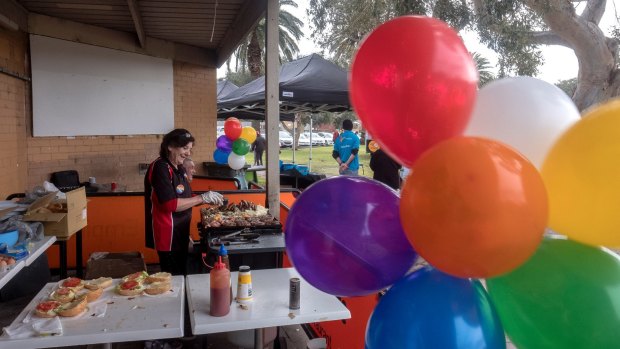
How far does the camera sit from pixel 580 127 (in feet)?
4.17

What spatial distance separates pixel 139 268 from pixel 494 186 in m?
3.60

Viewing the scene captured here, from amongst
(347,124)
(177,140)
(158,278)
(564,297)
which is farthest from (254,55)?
(564,297)

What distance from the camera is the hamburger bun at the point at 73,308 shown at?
2406 millimetres

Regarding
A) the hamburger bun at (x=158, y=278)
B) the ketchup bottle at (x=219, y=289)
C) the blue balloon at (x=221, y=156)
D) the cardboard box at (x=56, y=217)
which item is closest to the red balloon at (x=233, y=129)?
the blue balloon at (x=221, y=156)

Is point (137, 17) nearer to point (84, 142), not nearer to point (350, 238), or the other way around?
point (84, 142)

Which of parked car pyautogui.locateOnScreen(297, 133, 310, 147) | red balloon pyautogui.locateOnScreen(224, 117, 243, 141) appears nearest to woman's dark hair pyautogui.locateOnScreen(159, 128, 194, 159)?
red balloon pyautogui.locateOnScreen(224, 117, 243, 141)

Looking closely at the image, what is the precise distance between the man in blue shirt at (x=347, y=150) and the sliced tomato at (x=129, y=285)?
273 inches

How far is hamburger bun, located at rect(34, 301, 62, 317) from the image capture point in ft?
7.88

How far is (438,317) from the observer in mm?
1362

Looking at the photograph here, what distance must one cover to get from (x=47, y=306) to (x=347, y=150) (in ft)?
25.0

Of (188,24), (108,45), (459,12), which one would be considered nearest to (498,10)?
(459,12)

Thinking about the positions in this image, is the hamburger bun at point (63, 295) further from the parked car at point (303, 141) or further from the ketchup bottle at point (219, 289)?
the parked car at point (303, 141)

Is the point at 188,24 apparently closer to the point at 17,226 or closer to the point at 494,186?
the point at 17,226

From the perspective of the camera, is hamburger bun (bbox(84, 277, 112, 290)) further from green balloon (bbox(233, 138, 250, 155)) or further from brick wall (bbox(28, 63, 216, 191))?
green balloon (bbox(233, 138, 250, 155))
